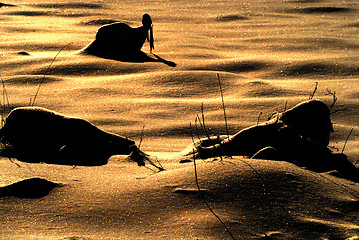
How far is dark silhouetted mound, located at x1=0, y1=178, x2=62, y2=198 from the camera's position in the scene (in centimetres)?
204

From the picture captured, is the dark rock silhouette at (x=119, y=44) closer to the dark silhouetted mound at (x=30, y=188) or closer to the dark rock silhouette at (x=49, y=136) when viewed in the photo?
the dark rock silhouette at (x=49, y=136)

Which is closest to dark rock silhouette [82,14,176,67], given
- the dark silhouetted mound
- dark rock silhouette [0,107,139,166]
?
dark rock silhouette [0,107,139,166]

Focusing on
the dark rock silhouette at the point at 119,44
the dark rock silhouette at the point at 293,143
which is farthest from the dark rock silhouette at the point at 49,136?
the dark rock silhouette at the point at 119,44

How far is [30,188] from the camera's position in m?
2.09

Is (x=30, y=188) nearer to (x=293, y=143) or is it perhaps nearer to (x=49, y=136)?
(x=49, y=136)

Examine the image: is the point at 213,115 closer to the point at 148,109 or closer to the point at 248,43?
the point at 148,109

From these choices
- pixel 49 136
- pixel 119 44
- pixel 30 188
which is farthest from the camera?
pixel 119 44

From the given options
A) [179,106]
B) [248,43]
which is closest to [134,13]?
[248,43]

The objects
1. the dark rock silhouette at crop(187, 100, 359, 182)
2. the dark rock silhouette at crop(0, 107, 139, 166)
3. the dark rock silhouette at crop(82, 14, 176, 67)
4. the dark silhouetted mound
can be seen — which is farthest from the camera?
the dark rock silhouette at crop(82, 14, 176, 67)

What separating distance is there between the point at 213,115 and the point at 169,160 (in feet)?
3.74

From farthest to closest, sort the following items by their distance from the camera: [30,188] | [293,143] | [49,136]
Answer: [49,136]
[293,143]
[30,188]

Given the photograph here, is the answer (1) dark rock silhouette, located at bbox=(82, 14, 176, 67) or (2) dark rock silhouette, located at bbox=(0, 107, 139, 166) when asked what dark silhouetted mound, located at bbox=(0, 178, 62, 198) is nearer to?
(2) dark rock silhouette, located at bbox=(0, 107, 139, 166)

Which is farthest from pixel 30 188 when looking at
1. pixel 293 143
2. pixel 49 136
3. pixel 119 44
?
pixel 119 44

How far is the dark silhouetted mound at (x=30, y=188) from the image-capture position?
6.70 feet
